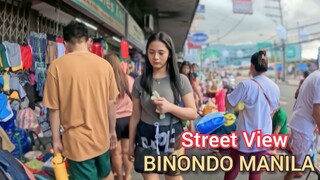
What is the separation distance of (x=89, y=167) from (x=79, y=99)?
0.56 meters

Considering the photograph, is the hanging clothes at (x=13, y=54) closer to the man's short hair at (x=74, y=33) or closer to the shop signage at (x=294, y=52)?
the man's short hair at (x=74, y=33)

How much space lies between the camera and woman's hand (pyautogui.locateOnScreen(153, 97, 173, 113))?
93.7 inches

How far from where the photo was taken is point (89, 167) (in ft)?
8.73

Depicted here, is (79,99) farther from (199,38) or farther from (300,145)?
(199,38)

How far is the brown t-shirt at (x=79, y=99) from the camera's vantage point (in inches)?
99.9

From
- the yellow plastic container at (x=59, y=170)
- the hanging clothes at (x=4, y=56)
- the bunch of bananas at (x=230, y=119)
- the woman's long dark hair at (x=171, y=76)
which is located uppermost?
the hanging clothes at (x=4, y=56)

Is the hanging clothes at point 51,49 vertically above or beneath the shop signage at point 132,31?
beneath

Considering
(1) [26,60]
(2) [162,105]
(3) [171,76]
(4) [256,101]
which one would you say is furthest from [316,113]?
(1) [26,60]

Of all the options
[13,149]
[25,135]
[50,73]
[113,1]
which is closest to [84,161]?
[50,73]

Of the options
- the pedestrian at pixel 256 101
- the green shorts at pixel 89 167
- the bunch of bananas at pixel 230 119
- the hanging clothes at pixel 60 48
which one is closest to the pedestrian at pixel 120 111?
the green shorts at pixel 89 167

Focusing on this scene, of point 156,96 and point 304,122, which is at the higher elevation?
point 156,96

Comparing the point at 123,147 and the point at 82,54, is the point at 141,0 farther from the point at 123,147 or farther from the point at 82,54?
the point at 82,54

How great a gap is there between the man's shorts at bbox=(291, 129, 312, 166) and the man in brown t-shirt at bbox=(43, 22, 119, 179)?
2.19m

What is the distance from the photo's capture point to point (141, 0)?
42.3ft
